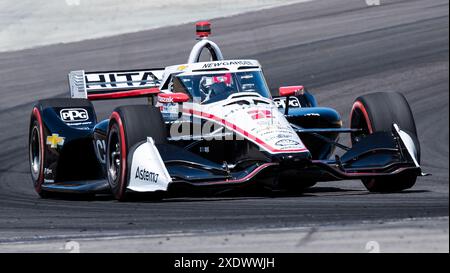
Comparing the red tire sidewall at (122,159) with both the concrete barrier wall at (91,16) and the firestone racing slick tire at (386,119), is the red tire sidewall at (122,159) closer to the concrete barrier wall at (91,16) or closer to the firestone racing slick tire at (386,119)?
the firestone racing slick tire at (386,119)

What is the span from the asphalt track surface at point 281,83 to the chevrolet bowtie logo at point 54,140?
0.69 m

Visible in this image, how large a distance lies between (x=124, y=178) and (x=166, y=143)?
1.83ft

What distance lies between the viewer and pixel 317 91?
1997 cm

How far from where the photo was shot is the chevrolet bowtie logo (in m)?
14.4

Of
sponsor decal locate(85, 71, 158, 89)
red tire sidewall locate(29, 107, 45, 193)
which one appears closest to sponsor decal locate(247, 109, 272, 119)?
sponsor decal locate(85, 71, 158, 89)

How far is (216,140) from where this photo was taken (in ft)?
41.7

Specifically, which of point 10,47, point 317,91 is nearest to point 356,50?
point 317,91

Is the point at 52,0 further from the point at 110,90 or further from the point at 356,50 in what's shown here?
the point at 110,90

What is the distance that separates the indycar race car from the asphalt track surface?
253 millimetres

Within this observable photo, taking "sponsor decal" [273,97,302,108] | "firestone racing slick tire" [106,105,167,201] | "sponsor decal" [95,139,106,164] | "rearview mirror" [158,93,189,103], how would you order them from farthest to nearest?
"sponsor decal" [273,97,302,108], "sponsor decal" [95,139,106,164], "rearview mirror" [158,93,189,103], "firestone racing slick tire" [106,105,167,201]

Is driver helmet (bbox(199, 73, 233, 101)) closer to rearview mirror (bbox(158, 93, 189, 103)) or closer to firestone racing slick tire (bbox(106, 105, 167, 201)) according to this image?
rearview mirror (bbox(158, 93, 189, 103))

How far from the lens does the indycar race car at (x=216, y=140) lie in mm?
11844

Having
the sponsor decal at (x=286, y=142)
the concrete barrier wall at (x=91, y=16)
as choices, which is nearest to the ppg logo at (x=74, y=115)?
the sponsor decal at (x=286, y=142)

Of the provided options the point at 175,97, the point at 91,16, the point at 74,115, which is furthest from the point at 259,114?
the point at 91,16
